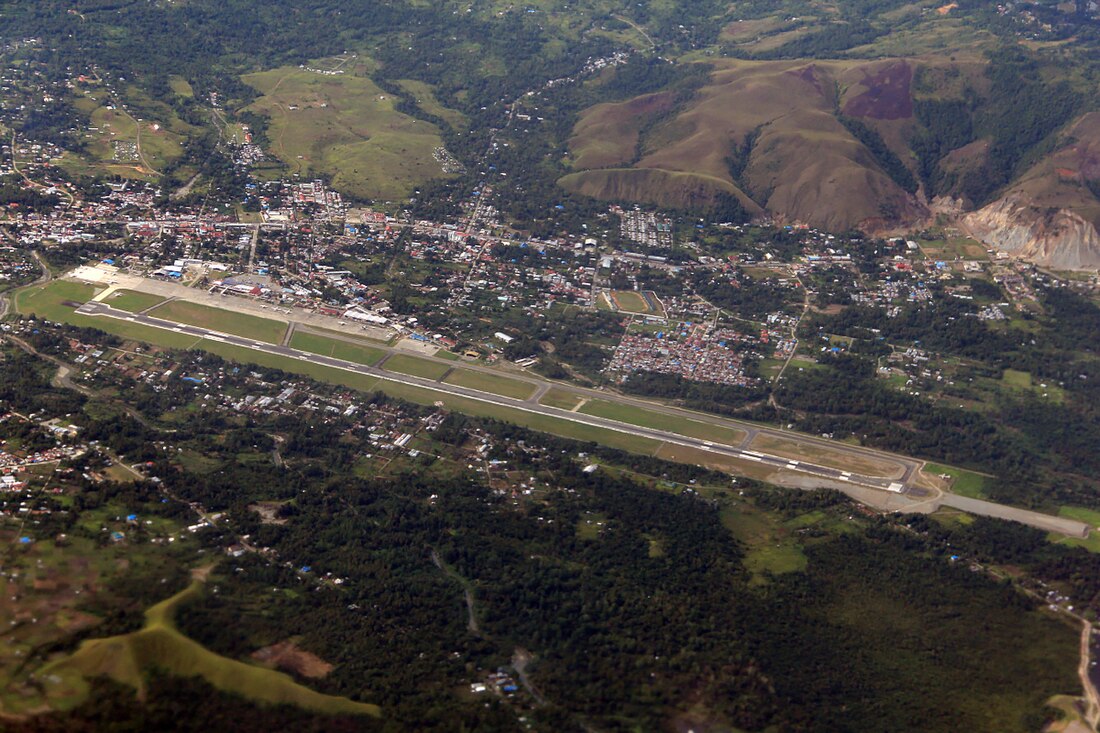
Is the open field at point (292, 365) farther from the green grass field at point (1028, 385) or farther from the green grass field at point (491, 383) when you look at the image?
the green grass field at point (1028, 385)

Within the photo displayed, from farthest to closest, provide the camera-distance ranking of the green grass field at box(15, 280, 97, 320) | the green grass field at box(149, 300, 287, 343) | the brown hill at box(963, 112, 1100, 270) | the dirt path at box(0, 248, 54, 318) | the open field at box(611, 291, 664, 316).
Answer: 1. the brown hill at box(963, 112, 1100, 270)
2. the open field at box(611, 291, 664, 316)
3. the green grass field at box(149, 300, 287, 343)
4. the green grass field at box(15, 280, 97, 320)
5. the dirt path at box(0, 248, 54, 318)

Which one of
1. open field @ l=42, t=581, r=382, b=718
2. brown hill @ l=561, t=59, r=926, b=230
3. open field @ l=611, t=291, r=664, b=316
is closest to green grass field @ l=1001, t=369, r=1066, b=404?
brown hill @ l=561, t=59, r=926, b=230

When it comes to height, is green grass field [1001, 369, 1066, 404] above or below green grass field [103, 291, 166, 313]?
above

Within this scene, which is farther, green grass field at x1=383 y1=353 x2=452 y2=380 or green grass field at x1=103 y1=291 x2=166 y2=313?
green grass field at x1=103 y1=291 x2=166 y2=313

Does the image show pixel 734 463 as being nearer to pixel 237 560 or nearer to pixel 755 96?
pixel 237 560

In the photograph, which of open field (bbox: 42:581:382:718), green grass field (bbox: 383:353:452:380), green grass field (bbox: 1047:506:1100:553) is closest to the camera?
open field (bbox: 42:581:382:718)

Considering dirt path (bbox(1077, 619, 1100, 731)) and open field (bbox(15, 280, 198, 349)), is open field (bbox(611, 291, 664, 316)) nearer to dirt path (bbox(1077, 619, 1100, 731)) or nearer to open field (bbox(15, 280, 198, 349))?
open field (bbox(15, 280, 198, 349))

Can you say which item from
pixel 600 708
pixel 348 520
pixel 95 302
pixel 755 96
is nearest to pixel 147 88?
pixel 95 302
